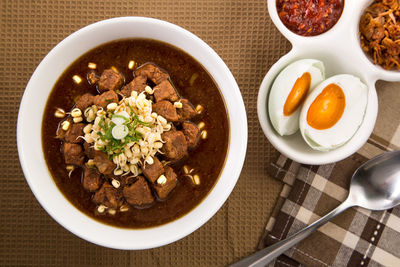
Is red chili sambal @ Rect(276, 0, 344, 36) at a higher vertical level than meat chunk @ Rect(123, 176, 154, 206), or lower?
higher

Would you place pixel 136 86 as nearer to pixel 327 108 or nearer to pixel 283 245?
pixel 327 108

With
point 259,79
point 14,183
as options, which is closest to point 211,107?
point 259,79

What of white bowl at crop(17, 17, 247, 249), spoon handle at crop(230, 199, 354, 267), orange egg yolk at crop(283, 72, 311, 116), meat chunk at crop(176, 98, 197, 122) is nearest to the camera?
white bowl at crop(17, 17, 247, 249)

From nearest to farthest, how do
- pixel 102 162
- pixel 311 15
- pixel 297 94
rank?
pixel 102 162 → pixel 297 94 → pixel 311 15

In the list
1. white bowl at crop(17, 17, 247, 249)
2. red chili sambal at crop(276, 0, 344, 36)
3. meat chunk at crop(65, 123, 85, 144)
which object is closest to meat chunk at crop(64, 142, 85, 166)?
meat chunk at crop(65, 123, 85, 144)

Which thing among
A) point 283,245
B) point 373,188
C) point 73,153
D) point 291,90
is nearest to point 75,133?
point 73,153

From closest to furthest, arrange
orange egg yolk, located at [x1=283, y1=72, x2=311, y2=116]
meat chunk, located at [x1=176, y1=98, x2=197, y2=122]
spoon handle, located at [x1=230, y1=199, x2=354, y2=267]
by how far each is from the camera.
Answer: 1. meat chunk, located at [x1=176, y1=98, x2=197, y2=122]
2. orange egg yolk, located at [x1=283, y1=72, x2=311, y2=116]
3. spoon handle, located at [x1=230, y1=199, x2=354, y2=267]

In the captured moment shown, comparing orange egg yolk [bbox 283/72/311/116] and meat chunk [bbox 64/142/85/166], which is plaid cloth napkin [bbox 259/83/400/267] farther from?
meat chunk [bbox 64/142/85/166]

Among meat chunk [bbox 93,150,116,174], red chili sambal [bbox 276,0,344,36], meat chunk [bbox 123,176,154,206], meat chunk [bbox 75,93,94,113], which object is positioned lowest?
meat chunk [bbox 123,176,154,206]
